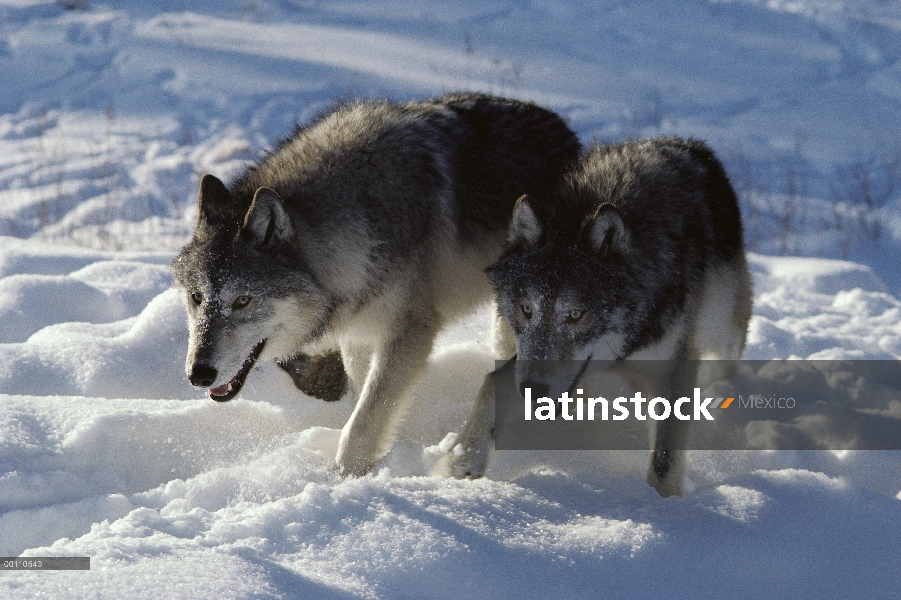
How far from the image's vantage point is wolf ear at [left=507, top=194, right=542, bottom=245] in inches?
126

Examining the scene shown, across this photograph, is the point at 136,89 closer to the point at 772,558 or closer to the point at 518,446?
→ the point at 518,446

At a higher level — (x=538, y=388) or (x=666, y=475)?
(x=538, y=388)

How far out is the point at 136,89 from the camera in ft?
40.9

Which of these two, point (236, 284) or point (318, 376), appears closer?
point (236, 284)

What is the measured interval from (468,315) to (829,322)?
347 centimetres

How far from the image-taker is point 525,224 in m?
3.26

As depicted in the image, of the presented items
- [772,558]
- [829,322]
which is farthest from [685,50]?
[772,558]

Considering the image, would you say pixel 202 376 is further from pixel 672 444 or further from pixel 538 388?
pixel 672 444

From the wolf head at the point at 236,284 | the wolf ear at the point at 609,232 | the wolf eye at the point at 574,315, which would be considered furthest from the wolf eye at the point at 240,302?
the wolf ear at the point at 609,232

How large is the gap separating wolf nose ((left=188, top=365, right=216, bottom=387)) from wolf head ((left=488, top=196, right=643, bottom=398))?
1229mm

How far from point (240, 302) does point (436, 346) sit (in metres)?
2.15

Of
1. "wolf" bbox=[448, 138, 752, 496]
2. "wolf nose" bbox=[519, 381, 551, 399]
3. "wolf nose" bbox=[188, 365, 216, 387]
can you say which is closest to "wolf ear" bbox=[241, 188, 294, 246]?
"wolf nose" bbox=[188, 365, 216, 387]

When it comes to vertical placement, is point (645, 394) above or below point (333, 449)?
above

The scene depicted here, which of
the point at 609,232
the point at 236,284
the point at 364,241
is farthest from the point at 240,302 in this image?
the point at 609,232
